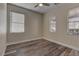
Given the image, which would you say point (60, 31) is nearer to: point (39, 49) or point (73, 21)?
point (73, 21)

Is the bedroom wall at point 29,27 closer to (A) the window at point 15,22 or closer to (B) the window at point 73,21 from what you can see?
(A) the window at point 15,22

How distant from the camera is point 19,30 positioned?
1.41 metres

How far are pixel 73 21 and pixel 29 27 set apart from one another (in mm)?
768

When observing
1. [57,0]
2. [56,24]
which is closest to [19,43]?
[56,24]

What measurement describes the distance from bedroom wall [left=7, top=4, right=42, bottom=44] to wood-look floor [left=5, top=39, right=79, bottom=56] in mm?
96

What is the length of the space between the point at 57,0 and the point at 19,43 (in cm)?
89

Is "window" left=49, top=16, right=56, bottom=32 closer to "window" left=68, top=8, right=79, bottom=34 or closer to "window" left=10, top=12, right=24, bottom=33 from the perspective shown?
"window" left=68, top=8, right=79, bottom=34

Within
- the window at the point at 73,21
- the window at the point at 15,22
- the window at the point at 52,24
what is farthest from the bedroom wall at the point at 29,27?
the window at the point at 73,21

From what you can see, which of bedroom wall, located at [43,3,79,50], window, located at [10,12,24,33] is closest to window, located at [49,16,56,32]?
bedroom wall, located at [43,3,79,50]

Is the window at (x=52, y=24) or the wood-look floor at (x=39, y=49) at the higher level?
the window at (x=52, y=24)

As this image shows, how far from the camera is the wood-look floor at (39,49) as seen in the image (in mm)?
1402

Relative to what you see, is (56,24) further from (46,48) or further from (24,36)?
(24,36)

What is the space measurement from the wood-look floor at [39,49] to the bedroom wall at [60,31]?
9 centimetres

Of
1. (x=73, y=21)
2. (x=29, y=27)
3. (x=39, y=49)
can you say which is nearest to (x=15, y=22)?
(x=29, y=27)
